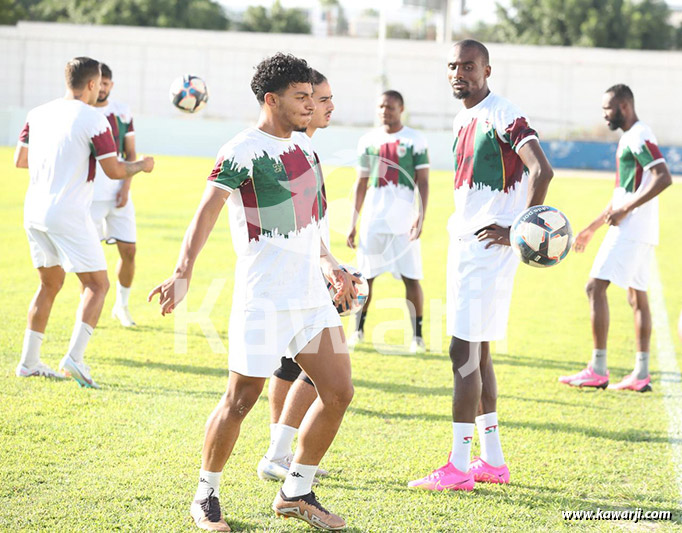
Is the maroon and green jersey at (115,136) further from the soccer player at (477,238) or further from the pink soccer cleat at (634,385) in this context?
the pink soccer cleat at (634,385)

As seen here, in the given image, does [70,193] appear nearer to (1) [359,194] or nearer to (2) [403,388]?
(2) [403,388]

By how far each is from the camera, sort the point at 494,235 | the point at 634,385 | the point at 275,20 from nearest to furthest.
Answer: the point at 494,235, the point at 634,385, the point at 275,20

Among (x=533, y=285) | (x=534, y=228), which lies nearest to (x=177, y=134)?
(x=533, y=285)

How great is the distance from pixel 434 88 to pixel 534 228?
50.3 m

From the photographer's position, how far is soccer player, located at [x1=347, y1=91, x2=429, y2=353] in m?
8.49

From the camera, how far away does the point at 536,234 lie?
14.9 feet

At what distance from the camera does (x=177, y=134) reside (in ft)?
121

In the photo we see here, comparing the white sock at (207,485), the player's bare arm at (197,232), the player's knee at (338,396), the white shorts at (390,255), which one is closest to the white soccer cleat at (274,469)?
the white sock at (207,485)

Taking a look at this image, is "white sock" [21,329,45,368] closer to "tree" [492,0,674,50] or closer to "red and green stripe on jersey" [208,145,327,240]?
"red and green stripe on jersey" [208,145,327,240]

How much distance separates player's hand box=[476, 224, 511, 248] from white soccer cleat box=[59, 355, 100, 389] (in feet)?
10.5

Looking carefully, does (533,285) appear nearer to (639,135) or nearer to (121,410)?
(639,135)

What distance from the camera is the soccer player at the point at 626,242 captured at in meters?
7.15

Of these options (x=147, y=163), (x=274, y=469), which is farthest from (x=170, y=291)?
(x=147, y=163)

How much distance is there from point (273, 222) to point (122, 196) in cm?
480
